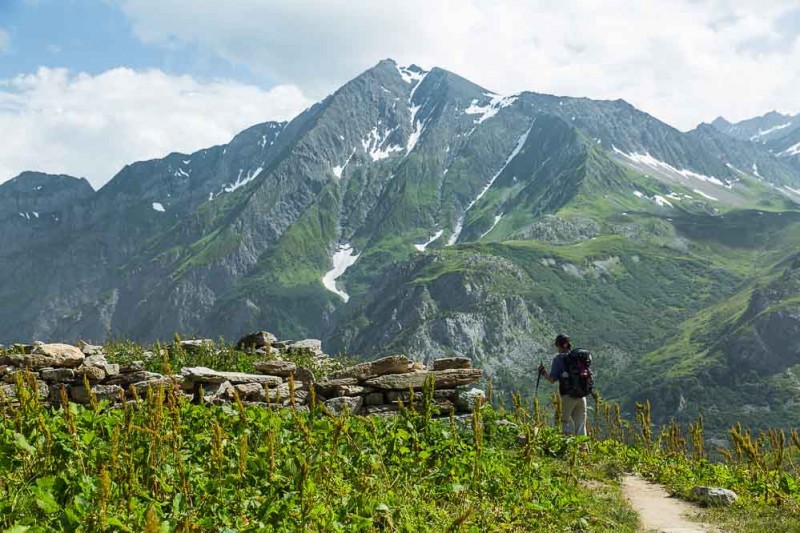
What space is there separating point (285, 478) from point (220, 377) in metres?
11.2

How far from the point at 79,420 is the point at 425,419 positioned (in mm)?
6947

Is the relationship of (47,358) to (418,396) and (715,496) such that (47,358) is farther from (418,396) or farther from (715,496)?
(715,496)

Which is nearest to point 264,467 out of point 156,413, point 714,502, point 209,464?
point 209,464

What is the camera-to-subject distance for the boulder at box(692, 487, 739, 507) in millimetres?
14703

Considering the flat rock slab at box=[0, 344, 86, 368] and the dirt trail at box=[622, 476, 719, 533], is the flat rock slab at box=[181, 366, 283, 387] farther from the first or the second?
the dirt trail at box=[622, 476, 719, 533]

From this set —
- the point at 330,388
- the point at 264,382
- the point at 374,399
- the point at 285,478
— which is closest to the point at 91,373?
the point at 264,382

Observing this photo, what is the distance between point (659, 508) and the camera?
47.9ft

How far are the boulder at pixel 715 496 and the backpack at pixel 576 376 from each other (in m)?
5.35

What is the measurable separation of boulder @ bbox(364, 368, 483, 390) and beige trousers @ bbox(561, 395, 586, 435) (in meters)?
2.87

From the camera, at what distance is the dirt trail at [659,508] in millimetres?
12586

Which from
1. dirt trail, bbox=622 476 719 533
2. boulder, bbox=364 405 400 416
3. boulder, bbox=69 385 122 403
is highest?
boulder, bbox=69 385 122 403

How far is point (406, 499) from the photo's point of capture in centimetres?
1020

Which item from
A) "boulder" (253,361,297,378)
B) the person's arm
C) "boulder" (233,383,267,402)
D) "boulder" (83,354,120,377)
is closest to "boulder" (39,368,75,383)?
"boulder" (83,354,120,377)

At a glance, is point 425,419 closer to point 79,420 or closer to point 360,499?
point 360,499
